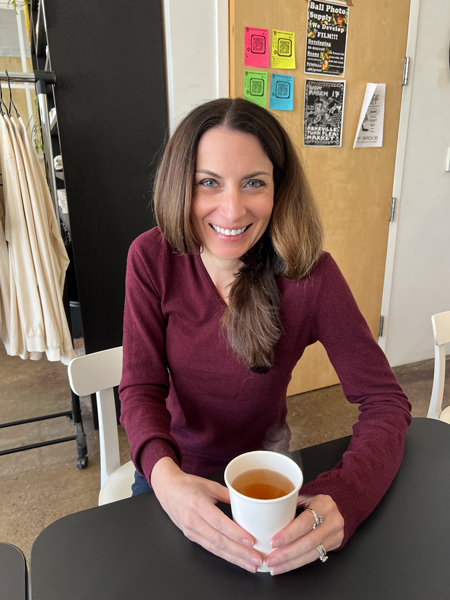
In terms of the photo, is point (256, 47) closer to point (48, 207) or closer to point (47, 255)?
point (48, 207)

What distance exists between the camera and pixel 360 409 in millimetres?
899

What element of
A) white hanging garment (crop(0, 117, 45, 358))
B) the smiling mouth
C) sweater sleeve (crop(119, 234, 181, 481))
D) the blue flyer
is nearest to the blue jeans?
sweater sleeve (crop(119, 234, 181, 481))

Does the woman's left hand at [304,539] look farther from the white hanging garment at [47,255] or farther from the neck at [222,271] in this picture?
the white hanging garment at [47,255]

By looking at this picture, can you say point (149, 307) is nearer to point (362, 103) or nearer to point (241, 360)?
point (241, 360)

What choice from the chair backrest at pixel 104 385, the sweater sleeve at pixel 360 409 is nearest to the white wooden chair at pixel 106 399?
the chair backrest at pixel 104 385

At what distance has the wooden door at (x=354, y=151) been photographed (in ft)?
6.39

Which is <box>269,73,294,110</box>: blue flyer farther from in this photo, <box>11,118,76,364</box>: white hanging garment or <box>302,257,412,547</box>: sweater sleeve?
<box>302,257,412,547</box>: sweater sleeve

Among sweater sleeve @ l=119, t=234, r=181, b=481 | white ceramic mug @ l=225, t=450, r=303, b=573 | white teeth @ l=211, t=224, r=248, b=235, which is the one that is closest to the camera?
white ceramic mug @ l=225, t=450, r=303, b=573

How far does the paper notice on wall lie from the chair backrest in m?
1.76

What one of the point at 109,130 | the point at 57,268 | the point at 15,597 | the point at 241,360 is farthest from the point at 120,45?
the point at 15,597

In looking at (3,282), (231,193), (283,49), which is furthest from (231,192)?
(283,49)

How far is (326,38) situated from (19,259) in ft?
5.67

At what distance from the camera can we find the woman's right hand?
0.56 metres

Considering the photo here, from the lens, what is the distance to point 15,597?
554 mm
